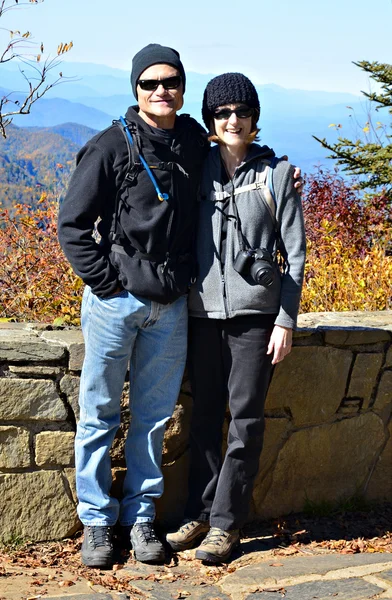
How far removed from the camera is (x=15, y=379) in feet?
12.2

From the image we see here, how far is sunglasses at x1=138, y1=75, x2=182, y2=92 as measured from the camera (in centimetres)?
339

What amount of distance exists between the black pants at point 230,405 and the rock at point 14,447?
2.44 ft

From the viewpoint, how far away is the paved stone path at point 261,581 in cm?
340

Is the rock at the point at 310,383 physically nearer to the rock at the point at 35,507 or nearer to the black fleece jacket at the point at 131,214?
the black fleece jacket at the point at 131,214

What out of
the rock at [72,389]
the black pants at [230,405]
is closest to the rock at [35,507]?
the rock at [72,389]

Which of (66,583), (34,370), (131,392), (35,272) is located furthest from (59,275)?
(66,583)

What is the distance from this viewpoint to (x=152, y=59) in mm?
3398

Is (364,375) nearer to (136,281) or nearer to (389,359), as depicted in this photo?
(389,359)

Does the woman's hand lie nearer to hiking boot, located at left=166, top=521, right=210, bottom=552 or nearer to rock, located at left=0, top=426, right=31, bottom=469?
hiking boot, located at left=166, top=521, right=210, bottom=552

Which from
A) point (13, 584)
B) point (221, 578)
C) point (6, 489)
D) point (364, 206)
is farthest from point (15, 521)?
point (364, 206)

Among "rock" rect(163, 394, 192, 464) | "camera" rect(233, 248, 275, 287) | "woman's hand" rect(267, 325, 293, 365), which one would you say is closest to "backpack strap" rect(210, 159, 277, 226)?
"camera" rect(233, 248, 275, 287)

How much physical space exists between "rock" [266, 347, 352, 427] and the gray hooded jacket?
25.4 inches

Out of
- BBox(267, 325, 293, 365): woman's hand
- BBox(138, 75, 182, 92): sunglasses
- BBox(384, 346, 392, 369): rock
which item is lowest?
BBox(384, 346, 392, 369): rock

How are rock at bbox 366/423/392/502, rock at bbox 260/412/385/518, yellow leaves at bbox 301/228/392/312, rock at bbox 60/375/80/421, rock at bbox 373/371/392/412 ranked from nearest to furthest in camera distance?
rock at bbox 60/375/80/421 < rock at bbox 260/412/385/518 < rock at bbox 373/371/392/412 < rock at bbox 366/423/392/502 < yellow leaves at bbox 301/228/392/312
